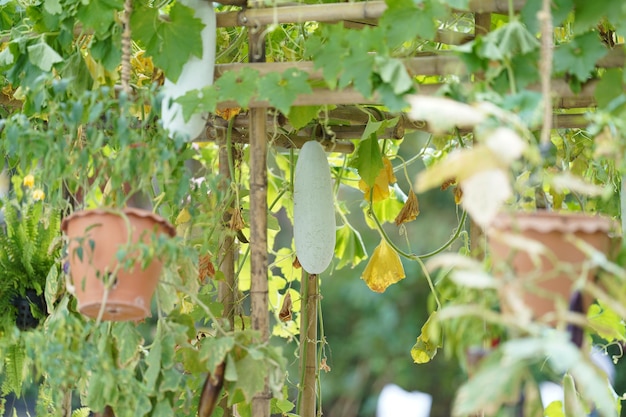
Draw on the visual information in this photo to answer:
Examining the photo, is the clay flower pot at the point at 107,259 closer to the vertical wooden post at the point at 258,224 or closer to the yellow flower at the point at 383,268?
the vertical wooden post at the point at 258,224

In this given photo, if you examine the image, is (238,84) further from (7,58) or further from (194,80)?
(7,58)

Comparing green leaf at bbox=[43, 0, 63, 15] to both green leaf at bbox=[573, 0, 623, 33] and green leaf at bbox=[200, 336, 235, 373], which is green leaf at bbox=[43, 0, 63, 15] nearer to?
green leaf at bbox=[200, 336, 235, 373]

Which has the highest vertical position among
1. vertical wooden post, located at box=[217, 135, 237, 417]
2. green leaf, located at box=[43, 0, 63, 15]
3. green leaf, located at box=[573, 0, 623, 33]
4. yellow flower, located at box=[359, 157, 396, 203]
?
green leaf, located at box=[43, 0, 63, 15]

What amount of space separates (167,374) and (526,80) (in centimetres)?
78

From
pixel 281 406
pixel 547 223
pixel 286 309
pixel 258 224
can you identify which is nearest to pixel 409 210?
pixel 286 309

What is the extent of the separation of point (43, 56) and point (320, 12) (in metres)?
0.55

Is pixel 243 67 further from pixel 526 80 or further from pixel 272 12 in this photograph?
pixel 526 80

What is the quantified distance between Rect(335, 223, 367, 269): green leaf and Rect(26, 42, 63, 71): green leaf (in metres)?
1.02

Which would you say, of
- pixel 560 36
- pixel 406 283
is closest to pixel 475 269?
pixel 560 36

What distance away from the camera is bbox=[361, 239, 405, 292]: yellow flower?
256 centimetres

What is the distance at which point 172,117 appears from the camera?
1833 mm

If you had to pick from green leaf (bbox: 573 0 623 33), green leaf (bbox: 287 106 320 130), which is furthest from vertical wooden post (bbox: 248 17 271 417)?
green leaf (bbox: 573 0 623 33)

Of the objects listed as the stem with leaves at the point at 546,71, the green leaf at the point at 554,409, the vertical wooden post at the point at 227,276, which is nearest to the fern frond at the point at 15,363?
the vertical wooden post at the point at 227,276

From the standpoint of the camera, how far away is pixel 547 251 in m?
1.36
